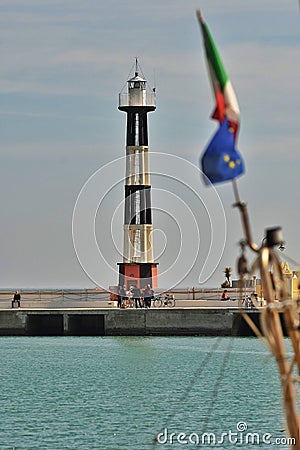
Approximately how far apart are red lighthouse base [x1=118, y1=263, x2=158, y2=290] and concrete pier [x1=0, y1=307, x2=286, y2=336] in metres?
2.50

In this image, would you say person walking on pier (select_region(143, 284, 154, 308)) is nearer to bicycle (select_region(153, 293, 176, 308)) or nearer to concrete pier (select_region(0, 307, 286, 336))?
bicycle (select_region(153, 293, 176, 308))

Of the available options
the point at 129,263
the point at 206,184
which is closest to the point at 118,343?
the point at 129,263

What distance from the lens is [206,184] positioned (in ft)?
29.4

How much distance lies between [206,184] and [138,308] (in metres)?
48.0

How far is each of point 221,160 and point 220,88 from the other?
60 centimetres

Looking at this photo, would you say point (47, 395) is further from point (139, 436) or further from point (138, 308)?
point (138, 308)

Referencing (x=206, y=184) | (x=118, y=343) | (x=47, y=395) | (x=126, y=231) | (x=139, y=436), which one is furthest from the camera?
(x=126, y=231)

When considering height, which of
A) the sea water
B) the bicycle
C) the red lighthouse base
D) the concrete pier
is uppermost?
the red lighthouse base

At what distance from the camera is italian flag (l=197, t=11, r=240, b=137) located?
29.9ft

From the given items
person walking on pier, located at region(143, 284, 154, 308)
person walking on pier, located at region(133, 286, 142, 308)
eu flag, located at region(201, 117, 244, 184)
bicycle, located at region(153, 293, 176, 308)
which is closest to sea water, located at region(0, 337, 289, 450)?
person walking on pier, located at region(133, 286, 142, 308)

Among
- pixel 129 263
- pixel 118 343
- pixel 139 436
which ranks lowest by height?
pixel 139 436

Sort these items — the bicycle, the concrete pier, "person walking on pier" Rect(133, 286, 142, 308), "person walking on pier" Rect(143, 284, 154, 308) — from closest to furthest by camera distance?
the concrete pier → "person walking on pier" Rect(133, 286, 142, 308) → "person walking on pier" Rect(143, 284, 154, 308) → the bicycle

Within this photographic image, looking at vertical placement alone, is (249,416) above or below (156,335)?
below

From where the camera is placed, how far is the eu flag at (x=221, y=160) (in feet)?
29.3
